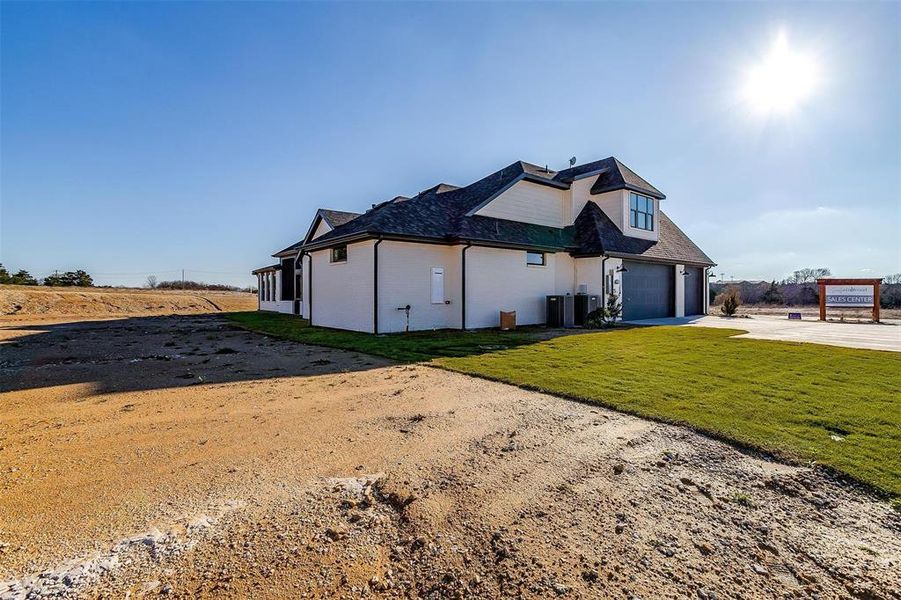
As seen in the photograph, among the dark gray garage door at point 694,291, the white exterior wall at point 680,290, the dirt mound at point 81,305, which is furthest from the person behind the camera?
the dirt mound at point 81,305

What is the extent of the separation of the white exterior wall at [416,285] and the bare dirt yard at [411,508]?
8342mm

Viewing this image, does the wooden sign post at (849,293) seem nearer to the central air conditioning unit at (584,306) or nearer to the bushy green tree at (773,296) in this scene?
the central air conditioning unit at (584,306)

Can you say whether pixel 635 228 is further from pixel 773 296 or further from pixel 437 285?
pixel 773 296

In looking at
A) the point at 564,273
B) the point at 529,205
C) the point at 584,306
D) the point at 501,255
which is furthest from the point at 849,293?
the point at 501,255

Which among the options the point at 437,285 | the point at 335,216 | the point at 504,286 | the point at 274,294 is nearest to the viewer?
the point at 437,285

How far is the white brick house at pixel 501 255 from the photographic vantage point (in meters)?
13.9

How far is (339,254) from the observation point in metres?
15.3

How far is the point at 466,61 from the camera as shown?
1274cm

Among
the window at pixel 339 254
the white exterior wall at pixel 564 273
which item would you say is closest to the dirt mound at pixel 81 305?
the window at pixel 339 254

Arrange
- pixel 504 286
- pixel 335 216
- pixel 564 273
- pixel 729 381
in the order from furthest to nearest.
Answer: pixel 335 216
pixel 564 273
pixel 504 286
pixel 729 381

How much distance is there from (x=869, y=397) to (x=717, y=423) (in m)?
3.03

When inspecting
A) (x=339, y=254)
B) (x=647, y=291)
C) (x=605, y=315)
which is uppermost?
(x=339, y=254)

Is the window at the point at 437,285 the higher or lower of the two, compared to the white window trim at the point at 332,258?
A: lower

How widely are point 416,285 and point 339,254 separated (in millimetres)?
3466
